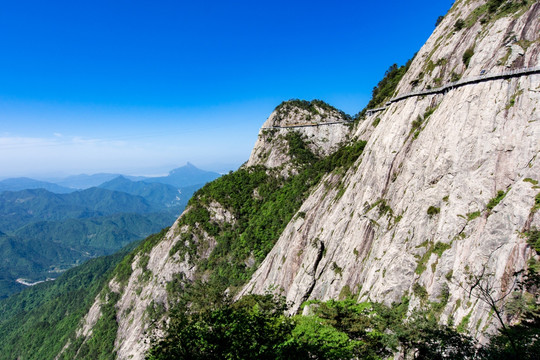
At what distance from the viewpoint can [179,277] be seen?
289 feet

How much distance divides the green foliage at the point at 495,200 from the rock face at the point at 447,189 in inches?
17.0

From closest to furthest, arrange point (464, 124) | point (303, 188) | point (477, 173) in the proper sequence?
point (477, 173), point (464, 124), point (303, 188)

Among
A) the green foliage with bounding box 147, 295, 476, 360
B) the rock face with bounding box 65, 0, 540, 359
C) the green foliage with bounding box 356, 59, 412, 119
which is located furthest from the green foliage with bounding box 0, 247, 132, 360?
the green foliage with bounding box 356, 59, 412, 119

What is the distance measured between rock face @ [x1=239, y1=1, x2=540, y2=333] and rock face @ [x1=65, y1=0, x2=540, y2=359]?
0.43 ft

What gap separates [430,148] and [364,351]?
86.1ft

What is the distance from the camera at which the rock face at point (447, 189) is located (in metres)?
25.0

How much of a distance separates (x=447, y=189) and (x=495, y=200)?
A: 191 inches

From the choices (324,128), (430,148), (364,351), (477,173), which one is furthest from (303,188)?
(364,351)

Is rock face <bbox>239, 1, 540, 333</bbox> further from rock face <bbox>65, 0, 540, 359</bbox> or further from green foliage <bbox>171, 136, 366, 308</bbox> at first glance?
green foliage <bbox>171, 136, 366, 308</bbox>

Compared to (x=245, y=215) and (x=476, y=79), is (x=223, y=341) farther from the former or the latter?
(x=245, y=215)

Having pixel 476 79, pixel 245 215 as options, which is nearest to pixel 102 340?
pixel 245 215

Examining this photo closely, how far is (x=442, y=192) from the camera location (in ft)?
103

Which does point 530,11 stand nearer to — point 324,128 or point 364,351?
point 364,351

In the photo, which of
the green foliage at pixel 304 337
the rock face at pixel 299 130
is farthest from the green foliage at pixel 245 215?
the green foliage at pixel 304 337
